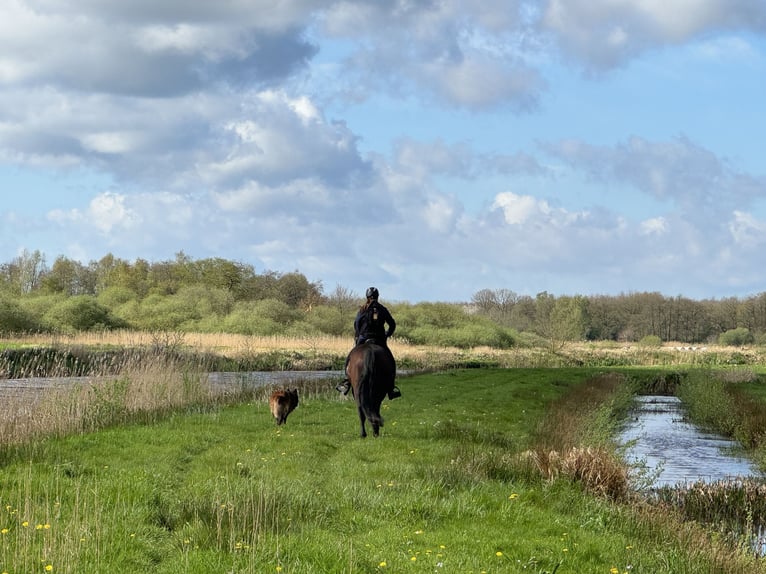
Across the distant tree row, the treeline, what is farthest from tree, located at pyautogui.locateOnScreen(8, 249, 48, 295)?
the distant tree row

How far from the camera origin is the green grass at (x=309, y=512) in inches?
341

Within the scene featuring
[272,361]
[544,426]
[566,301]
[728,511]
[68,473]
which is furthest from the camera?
[566,301]

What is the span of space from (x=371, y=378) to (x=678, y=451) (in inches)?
452

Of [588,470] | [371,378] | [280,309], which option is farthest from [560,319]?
[588,470]

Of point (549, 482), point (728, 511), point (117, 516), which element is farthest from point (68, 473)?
point (728, 511)

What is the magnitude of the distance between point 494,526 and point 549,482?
321 cm

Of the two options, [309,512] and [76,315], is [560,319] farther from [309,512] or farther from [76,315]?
[309,512]

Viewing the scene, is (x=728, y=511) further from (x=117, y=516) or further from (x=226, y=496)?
(x=117, y=516)

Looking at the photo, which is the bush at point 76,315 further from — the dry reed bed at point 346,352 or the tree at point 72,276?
the tree at point 72,276

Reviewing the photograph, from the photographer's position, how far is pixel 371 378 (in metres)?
17.7

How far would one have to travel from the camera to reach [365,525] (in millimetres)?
10211

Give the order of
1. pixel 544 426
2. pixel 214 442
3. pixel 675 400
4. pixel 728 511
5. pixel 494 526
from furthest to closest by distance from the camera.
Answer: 1. pixel 675 400
2. pixel 544 426
3. pixel 214 442
4. pixel 728 511
5. pixel 494 526

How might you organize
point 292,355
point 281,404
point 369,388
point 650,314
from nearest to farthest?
point 369,388
point 281,404
point 292,355
point 650,314

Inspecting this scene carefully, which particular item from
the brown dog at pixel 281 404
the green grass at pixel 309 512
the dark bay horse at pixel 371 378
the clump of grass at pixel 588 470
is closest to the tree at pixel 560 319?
the brown dog at pixel 281 404
